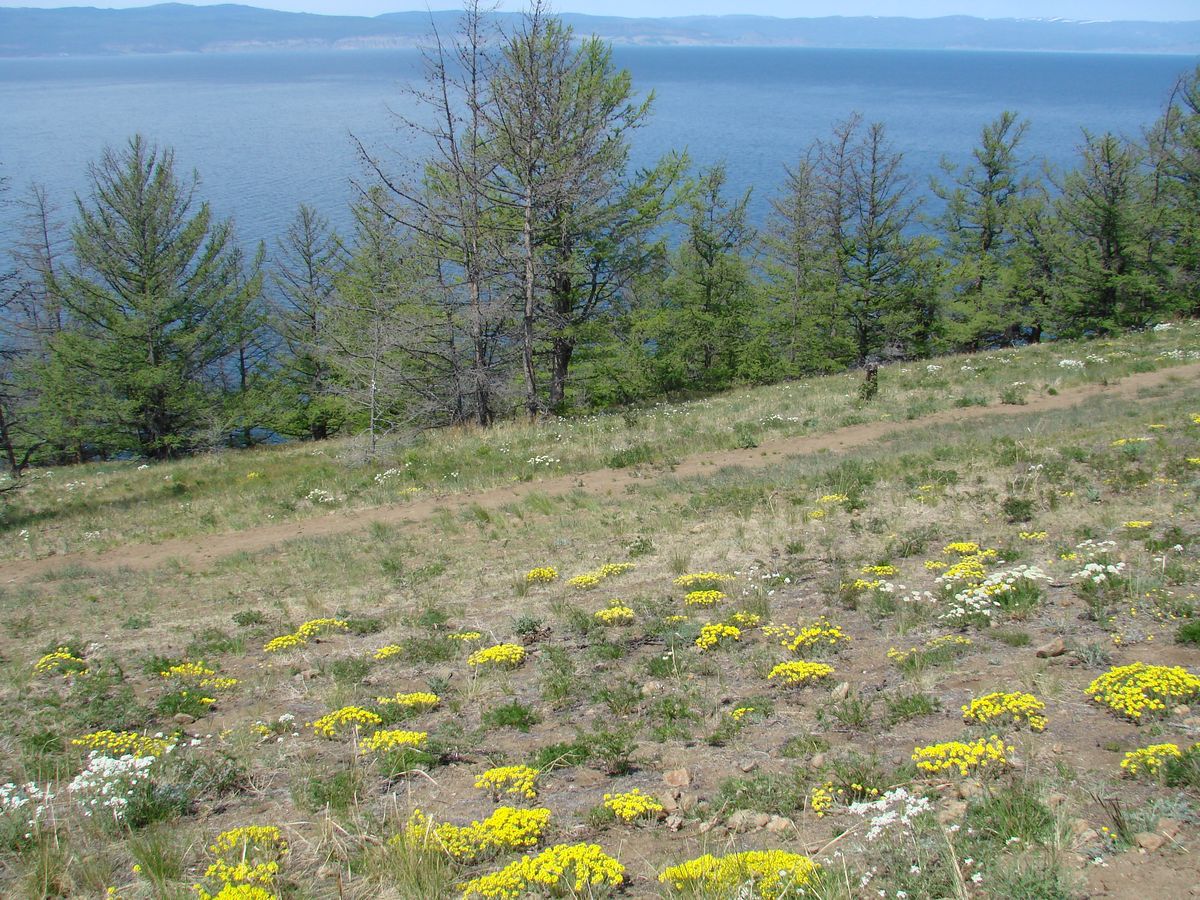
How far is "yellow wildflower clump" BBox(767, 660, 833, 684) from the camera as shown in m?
6.63

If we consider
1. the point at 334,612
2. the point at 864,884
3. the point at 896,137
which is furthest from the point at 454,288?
the point at 896,137

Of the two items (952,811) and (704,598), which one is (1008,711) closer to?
(952,811)

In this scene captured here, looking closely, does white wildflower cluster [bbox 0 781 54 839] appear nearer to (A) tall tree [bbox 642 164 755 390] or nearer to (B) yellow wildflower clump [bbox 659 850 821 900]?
(B) yellow wildflower clump [bbox 659 850 821 900]

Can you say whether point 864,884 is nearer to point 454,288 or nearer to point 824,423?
point 824,423

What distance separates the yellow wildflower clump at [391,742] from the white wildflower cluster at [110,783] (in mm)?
1453

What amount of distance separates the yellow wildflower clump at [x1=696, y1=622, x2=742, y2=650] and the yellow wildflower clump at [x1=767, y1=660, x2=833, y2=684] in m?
0.93

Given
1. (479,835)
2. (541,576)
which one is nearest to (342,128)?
(541,576)

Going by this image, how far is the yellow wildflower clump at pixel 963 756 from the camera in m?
4.87

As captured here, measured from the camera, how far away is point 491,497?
15.6m

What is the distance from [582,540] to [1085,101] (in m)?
190

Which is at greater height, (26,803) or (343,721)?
(26,803)

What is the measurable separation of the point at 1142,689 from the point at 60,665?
9571 mm

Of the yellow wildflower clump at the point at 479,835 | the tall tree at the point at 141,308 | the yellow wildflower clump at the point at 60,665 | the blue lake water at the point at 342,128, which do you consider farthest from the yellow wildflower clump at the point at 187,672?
the tall tree at the point at 141,308

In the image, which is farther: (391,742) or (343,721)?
(343,721)
